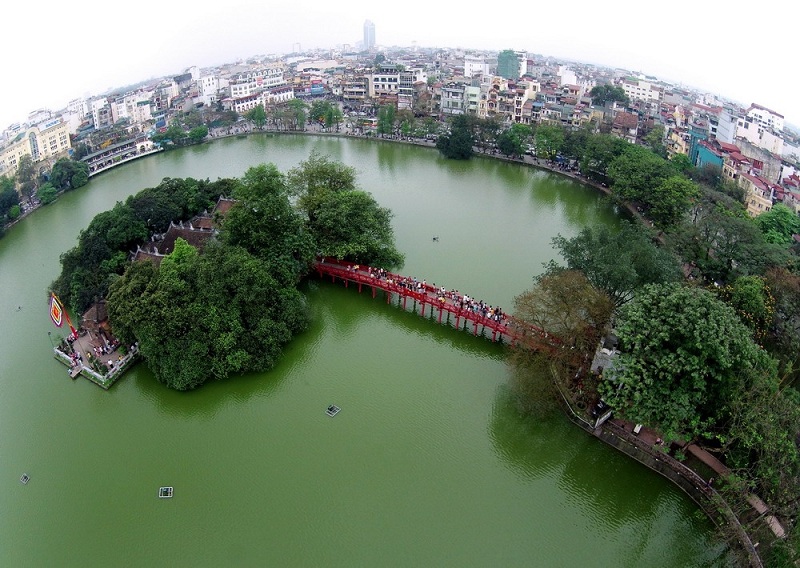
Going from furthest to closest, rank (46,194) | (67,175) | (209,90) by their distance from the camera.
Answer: (209,90), (67,175), (46,194)

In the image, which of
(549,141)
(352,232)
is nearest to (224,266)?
(352,232)

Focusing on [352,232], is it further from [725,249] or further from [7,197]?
[7,197]

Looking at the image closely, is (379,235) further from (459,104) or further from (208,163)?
(459,104)

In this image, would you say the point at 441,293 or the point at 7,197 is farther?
the point at 7,197

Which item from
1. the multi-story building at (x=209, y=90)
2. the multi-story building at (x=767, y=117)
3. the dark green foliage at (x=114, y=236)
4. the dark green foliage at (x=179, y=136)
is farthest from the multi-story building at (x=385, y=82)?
the dark green foliage at (x=114, y=236)

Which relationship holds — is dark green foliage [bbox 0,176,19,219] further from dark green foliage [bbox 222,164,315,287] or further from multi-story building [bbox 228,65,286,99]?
multi-story building [bbox 228,65,286,99]

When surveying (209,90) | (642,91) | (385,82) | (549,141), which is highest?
(642,91)
